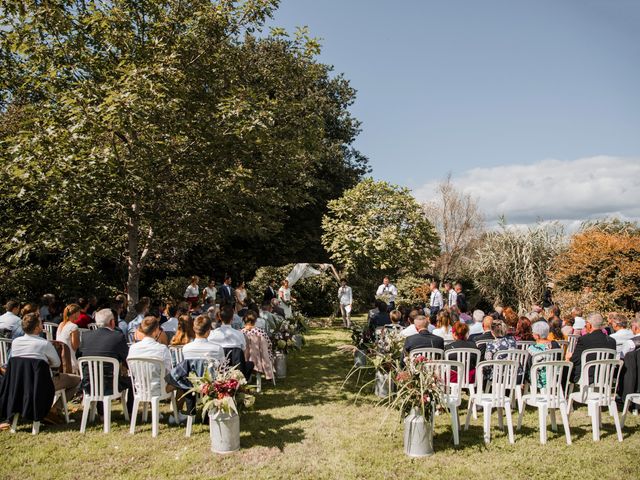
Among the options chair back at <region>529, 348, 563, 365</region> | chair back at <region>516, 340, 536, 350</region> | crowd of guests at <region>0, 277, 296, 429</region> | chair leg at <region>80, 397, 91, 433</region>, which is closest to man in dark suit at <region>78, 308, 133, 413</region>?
crowd of guests at <region>0, 277, 296, 429</region>

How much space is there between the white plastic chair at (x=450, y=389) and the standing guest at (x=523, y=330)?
1870mm

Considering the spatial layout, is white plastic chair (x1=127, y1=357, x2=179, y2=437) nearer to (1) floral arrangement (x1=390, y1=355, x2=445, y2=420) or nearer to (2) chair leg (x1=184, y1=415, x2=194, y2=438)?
(2) chair leg (x1=184, y1=415, x2=194, y2=438)

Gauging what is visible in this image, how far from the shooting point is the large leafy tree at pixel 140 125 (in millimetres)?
8016

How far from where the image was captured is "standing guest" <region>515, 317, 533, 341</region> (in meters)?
7.21

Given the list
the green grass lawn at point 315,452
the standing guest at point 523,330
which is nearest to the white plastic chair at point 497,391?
the green grass lawn at point 315,452

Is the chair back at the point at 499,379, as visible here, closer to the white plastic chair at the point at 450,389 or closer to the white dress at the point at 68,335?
the white plastic chair at the point at 450,389

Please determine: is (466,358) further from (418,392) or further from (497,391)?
(418,392)

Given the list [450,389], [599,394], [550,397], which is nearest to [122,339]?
[450,389]

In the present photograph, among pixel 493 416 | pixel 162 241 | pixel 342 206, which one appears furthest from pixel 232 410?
pixel 342 206

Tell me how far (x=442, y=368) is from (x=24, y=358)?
16.5ft

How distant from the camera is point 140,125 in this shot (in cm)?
804

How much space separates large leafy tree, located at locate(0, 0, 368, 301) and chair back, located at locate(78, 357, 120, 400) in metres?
3.46

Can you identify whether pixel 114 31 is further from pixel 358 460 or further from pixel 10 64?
pixel 358 460

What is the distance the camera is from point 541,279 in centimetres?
1572
